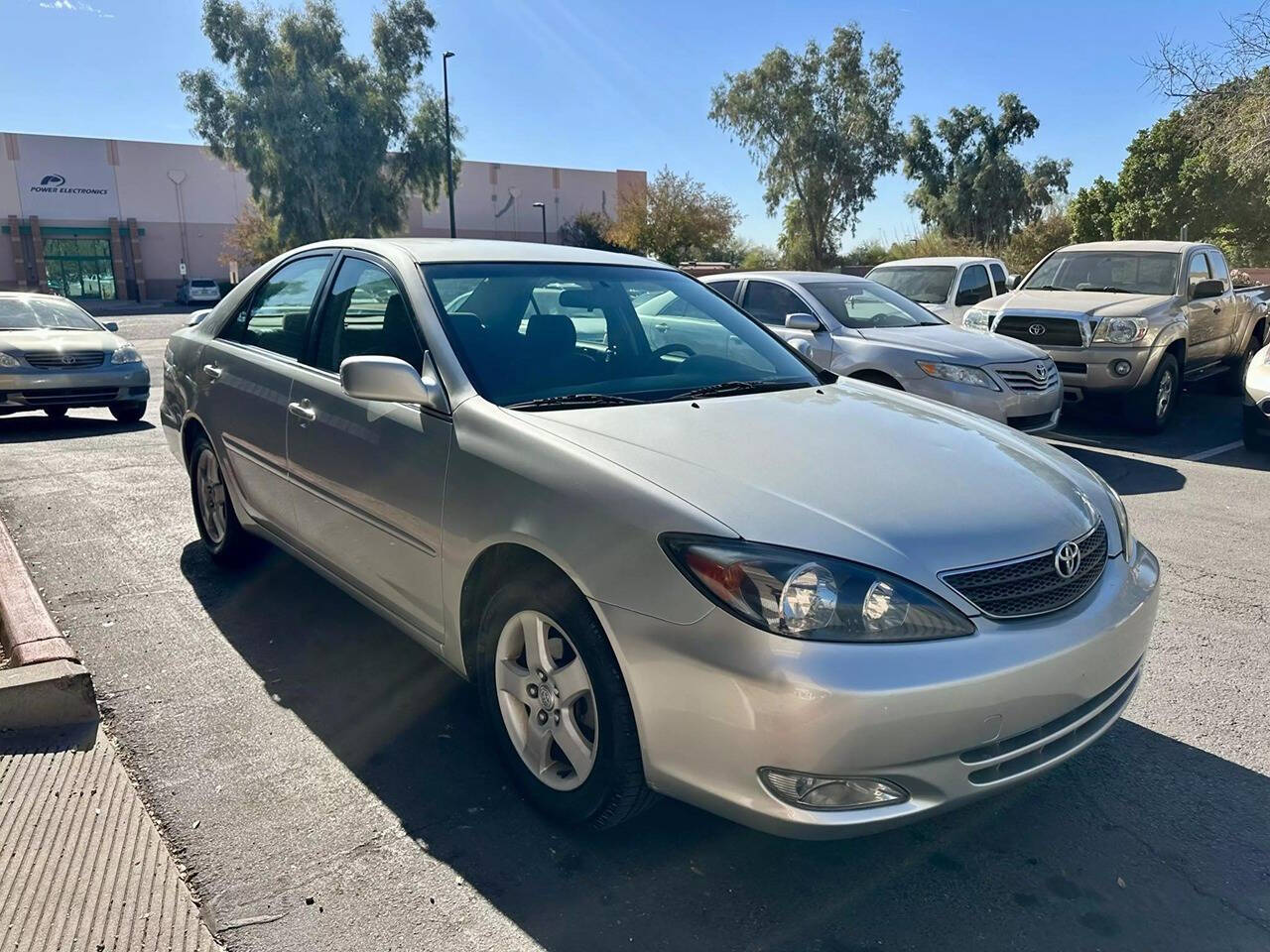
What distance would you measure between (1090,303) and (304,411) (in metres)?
8.53

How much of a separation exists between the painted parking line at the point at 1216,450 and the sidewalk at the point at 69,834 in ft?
28.0

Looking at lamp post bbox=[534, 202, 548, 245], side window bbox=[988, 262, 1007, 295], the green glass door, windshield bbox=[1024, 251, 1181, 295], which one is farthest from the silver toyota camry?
lamp post bbox=[534, 202, 548, 245]

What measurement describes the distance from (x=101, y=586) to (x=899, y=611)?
14.1 feet

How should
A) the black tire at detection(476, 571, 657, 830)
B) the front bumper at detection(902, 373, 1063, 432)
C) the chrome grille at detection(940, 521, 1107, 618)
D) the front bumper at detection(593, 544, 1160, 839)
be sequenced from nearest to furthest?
the front bumper at detection(593, 544, 1160, 839) < the chrome grille at detection(940, 521, 1107, 618) < the black tire at detection(476, 571, 657, 830) < the front bumper at detection(902, 373, 1063, 432)

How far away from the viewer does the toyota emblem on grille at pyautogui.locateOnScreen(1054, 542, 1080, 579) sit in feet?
8.54

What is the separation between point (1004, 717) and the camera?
93.2 inches

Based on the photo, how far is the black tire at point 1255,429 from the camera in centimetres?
827

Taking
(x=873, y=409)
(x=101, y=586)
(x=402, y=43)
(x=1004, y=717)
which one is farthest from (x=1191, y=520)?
(x=402, y=43)

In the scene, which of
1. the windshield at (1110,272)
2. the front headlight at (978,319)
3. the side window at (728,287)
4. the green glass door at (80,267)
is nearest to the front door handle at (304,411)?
the side window at (728,287)

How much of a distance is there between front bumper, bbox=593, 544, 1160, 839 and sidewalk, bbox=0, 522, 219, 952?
1262 millimetres

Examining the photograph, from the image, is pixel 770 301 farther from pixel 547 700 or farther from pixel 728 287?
pixel 547 700

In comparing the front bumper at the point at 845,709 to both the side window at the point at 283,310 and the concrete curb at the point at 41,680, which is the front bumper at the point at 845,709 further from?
the side window at the point at 283,310

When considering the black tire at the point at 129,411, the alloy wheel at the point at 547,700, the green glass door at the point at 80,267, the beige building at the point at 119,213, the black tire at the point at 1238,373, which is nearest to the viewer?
the alloy wheel at the point at 547,700

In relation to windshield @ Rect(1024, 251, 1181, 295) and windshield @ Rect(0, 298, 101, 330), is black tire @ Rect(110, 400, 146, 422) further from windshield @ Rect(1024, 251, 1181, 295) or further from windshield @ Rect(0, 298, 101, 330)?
windshield @ Rect(1024, 251, 1181, 295)
